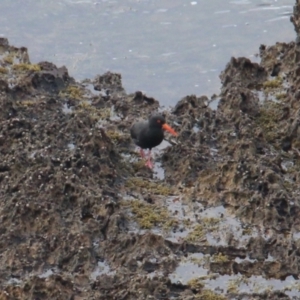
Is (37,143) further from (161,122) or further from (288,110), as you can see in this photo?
(288,110)

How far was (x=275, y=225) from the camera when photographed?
36.3ft

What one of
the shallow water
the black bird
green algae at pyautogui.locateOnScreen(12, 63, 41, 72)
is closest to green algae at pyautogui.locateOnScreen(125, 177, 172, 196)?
the black bird

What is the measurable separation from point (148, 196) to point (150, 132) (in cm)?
119

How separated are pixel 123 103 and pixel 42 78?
5.75 ft

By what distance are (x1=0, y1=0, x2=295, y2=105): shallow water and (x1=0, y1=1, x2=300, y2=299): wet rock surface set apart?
6.50ft

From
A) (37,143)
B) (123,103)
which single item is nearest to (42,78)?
(123,103)

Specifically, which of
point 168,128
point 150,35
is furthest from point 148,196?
point 150,35

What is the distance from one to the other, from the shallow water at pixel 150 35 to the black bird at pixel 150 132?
126 inches

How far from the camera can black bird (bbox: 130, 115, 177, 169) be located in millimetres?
12750

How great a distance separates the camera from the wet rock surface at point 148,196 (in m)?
10.1

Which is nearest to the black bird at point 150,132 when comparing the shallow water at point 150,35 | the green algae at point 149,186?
the green algae at point 149,186

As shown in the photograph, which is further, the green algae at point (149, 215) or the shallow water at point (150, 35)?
the shallow water at point (150, 35)

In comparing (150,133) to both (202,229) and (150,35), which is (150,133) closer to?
(202,229)

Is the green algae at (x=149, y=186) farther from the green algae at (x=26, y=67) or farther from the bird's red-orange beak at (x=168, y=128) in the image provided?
the green algae at (x=26, y=67)
